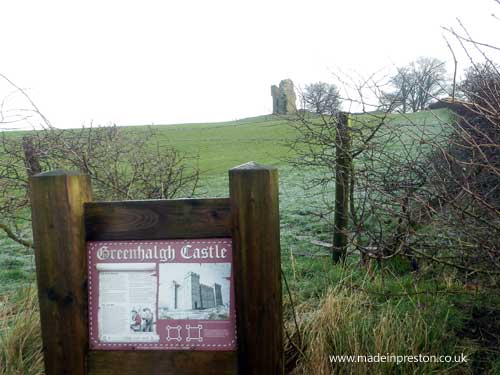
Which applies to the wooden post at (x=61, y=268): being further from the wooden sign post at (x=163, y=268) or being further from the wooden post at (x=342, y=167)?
the wooden post at (x=342, y=167)

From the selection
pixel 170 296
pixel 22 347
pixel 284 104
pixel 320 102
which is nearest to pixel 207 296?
pixel 170 296

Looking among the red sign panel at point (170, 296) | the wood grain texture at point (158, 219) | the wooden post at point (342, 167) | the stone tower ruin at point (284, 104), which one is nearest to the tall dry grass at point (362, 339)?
the red sign panel at point (170, 296)

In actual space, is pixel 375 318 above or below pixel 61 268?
below

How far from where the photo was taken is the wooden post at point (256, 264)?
2.33m

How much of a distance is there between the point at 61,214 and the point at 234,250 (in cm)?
85

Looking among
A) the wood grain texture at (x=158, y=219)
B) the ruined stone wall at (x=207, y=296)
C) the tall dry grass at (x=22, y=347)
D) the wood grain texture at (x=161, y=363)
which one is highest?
the wood grain texture at (x=158, y=219)

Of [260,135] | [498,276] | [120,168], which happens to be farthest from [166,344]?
[260,135]

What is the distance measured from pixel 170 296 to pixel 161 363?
32cm

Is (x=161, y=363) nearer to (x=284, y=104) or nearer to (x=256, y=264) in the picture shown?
(x=256, y=264)

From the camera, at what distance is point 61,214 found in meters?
2.46

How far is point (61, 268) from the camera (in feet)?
8.07

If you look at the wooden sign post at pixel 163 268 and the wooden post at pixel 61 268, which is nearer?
the wooden sign post at pixel 163 268

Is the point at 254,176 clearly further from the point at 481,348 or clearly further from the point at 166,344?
A: the point at 481,348

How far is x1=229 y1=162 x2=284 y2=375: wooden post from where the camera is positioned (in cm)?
233
